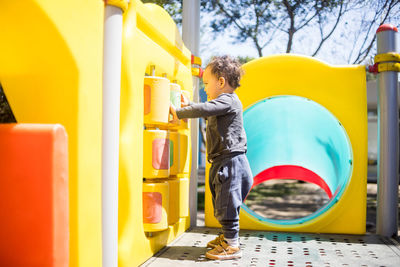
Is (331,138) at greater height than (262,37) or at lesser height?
lesser

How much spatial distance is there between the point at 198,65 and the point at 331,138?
1570mm

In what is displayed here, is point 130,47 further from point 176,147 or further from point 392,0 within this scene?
point 392,0

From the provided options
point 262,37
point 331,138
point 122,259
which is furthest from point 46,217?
point 262,37

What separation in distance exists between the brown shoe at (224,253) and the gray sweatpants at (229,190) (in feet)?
0.20

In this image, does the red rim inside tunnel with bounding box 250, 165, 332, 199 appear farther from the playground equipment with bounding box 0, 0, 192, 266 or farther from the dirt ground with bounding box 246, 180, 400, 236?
the playground equipment with bounding box 0, 0, 192, 266

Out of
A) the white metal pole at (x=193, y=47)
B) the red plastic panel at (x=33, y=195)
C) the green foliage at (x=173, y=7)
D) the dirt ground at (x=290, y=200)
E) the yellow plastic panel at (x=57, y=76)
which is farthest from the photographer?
the dirt ground at (x=290, y=200)

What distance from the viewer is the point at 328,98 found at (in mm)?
3031

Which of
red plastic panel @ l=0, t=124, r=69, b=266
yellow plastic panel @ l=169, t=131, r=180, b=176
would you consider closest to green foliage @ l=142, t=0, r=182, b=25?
yellow plastic panel @ l=169, t=131, r=180, b=176

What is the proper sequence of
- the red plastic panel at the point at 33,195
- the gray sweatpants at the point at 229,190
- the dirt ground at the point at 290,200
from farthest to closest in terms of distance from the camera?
the dirt ground at the point at 290,200 → the gray sweatpants at the point at 229,190 → the red plastic panel at the point at 33,195

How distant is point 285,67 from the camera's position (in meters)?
3.11

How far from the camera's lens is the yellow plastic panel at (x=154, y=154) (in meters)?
2.06

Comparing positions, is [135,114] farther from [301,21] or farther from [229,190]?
[301,21]

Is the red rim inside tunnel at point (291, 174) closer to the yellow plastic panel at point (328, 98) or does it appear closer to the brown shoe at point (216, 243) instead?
the yellow plastic panel at point (328, 98)

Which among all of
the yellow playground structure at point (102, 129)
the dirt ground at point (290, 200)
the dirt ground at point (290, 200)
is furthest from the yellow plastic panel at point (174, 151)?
the dirt ground at point (290, 200)
